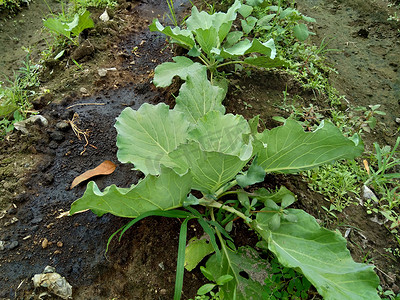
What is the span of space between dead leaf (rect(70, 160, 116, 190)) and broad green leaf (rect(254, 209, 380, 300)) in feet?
3.20

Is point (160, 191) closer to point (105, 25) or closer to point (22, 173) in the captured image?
point (22, 173)

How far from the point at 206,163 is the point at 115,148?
3.23 feet

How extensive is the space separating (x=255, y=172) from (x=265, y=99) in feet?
3.44

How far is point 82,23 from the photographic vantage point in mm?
2688

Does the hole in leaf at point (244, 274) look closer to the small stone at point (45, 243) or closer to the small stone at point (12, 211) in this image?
the small stone at point (45, 243)

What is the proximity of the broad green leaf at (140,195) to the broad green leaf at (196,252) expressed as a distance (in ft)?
0.83

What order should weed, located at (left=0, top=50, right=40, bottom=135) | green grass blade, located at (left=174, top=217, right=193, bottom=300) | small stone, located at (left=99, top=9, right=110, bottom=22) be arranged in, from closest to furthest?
green grass blade, located at (left=174, top=217, right=193, bottom=300)
weed, located at (left=0, top=50, right=40, bottom=135)
small stone, located at (left=99, top=9, right=110, bottom=22)

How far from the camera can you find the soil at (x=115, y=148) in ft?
4.81

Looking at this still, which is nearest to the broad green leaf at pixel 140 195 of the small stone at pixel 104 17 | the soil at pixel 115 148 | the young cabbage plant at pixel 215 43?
the soil at pixel 115 148

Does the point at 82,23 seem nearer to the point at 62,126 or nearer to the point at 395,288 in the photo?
the point at 62,126

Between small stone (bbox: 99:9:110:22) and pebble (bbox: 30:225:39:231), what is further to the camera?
small stone (bbox: 99:9:110:22)

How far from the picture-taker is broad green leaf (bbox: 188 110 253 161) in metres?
1.37

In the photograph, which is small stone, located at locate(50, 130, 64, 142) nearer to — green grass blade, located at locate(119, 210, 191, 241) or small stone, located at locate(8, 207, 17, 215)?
small stone, located at locate(8, 207, 17, 215)

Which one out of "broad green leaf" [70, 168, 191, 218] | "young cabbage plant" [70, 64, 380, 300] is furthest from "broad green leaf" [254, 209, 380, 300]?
"broad green leaf" [70, 168, 191, 218]
